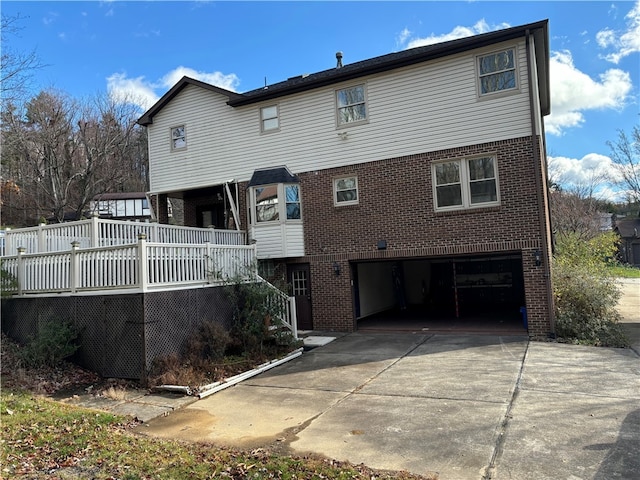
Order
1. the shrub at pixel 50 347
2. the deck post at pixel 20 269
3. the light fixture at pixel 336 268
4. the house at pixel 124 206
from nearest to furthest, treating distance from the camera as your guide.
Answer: the shrub at pixel 50 347 < the deck post at pixel 20 269 < the light fixture at pixel 336 268 < the house at pixel 124 206

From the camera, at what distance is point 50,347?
27.5 ft

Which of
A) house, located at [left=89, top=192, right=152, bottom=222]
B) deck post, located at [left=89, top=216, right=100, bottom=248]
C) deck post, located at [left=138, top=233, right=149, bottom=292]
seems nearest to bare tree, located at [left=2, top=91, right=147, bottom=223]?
house, located at [left=89, top=192, right=152, bottom=222]

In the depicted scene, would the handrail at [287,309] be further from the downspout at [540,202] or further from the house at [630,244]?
the house at [630,244]

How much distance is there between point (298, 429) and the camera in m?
5.60

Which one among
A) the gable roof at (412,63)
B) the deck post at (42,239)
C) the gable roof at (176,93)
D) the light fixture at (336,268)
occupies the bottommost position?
the light fixture at (336,268)

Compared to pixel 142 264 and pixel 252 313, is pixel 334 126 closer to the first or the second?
pixel 252 313

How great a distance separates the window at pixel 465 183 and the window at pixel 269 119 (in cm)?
558

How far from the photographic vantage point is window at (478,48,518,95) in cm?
1134

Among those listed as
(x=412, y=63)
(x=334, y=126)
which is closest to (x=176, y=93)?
(x=334, y=126)

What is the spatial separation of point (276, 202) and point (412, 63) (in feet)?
19.1

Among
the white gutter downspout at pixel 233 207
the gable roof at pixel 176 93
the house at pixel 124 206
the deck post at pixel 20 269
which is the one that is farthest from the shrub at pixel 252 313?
the house at pixel 124 206

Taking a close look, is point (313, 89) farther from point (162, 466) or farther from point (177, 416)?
point (162, 466)

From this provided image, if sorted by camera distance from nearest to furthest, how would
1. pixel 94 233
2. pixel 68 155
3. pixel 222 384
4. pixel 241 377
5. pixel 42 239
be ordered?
pixel 222 384 < pixel 241 377 < pixel 94 233 < pixel 42 239 < pixel 68 155

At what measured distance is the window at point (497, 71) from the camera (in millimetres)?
11344
